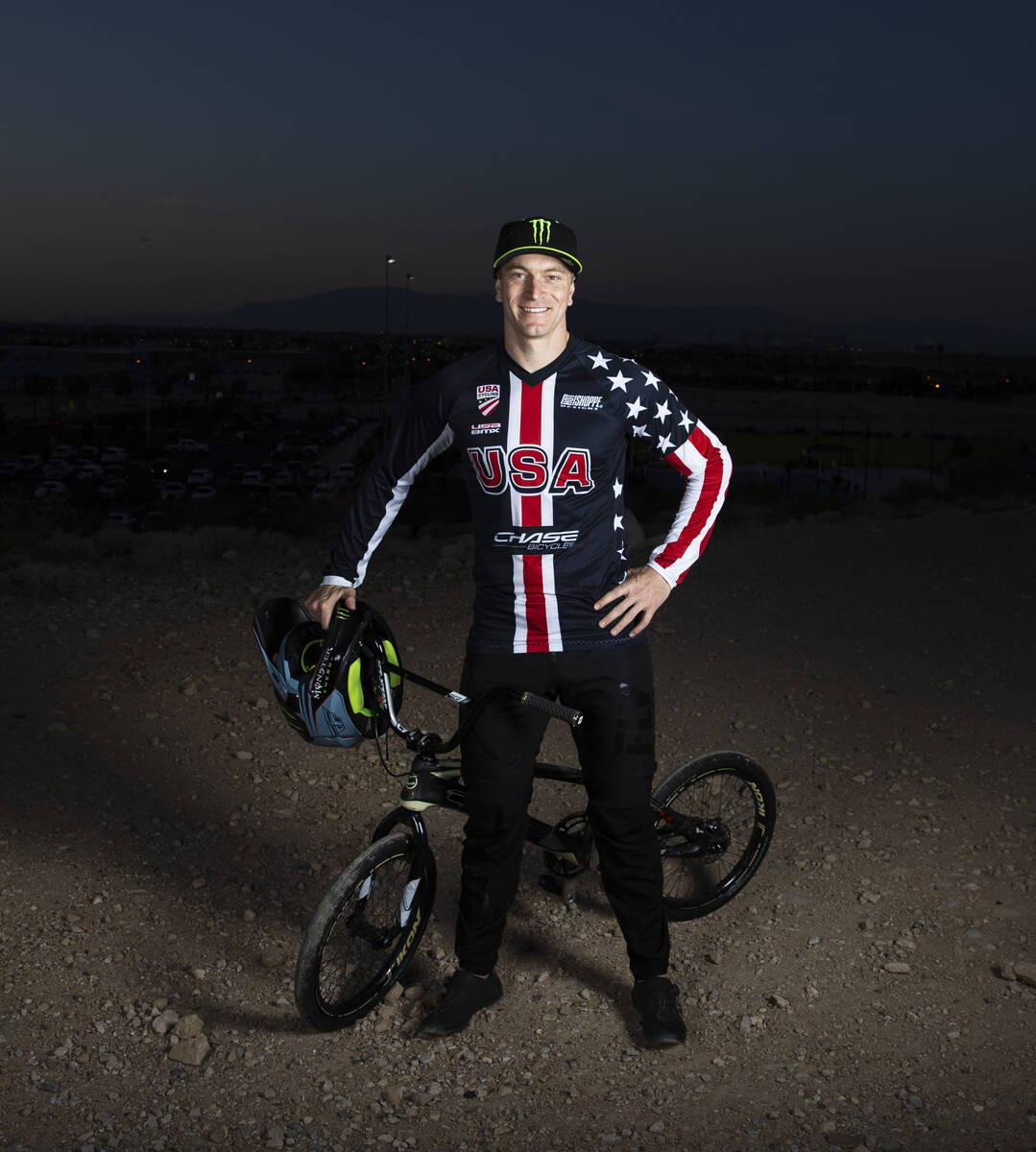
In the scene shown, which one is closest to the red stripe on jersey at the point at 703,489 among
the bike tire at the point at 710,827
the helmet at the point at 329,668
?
the helmet at the point at 329,668

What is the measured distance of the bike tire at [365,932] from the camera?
3.27 m

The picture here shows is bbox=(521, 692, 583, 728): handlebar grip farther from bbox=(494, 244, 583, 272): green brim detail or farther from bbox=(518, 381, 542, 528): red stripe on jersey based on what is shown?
bbox=(494, 244, 583, 272): green brim detail

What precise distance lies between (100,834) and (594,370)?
308 centimetres

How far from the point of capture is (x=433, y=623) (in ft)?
26.1

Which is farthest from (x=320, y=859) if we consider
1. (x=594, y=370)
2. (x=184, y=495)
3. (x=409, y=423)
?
(x=184, y=495)

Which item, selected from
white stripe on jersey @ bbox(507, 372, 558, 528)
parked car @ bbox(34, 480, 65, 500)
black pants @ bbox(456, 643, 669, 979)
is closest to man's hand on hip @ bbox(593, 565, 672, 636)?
black pants @ bbox(456, 643, 669, 979)

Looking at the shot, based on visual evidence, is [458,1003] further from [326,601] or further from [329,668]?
[326,601]

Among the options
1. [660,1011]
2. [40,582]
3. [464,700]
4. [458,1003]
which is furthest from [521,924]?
[40,582]

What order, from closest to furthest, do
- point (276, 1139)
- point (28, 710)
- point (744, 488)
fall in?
1. point (276, 1139)
2. point (28, 710)
3. point (744, 488)

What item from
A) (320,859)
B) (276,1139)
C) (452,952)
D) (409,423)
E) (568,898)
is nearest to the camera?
(276,1139)

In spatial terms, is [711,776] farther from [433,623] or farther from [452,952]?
[433,623]

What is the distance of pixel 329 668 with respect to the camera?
3109 millimetres

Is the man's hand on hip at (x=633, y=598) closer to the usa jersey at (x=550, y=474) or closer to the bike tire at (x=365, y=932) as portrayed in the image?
the usa jersey at (x=550, y=474)

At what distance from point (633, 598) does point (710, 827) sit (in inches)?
48.5
